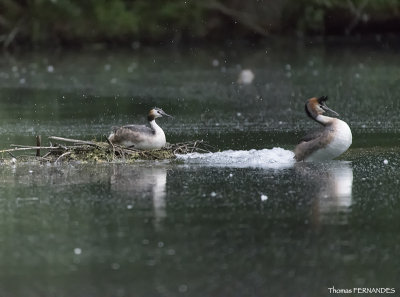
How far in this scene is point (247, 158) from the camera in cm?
1323

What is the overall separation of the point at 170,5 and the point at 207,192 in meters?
28.1

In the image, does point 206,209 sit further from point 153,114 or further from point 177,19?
point 177,19

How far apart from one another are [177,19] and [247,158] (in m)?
26.0

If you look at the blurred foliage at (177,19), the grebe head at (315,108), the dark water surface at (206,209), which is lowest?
the dark water surface at (206,209)

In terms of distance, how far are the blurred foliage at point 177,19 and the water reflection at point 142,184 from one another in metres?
25.3

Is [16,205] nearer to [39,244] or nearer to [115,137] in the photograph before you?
[39,244]

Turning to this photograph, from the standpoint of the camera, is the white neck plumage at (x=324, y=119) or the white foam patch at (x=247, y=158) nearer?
the white foam patch at (x=247, y=158)

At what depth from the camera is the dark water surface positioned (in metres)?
7.71

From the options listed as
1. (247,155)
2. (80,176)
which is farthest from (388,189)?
(80,176)

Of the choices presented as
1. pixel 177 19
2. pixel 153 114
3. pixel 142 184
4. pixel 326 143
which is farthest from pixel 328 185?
pixel 177 19

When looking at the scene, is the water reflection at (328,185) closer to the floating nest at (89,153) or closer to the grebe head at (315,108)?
the grebe head at (315,108)

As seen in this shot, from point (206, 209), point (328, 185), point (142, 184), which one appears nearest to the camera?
point (206, 209)

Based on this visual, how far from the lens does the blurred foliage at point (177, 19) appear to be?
37094 millimetres

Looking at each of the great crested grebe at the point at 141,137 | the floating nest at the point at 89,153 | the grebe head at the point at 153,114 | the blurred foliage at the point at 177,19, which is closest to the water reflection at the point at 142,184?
the floating nest at the point at 89,153
